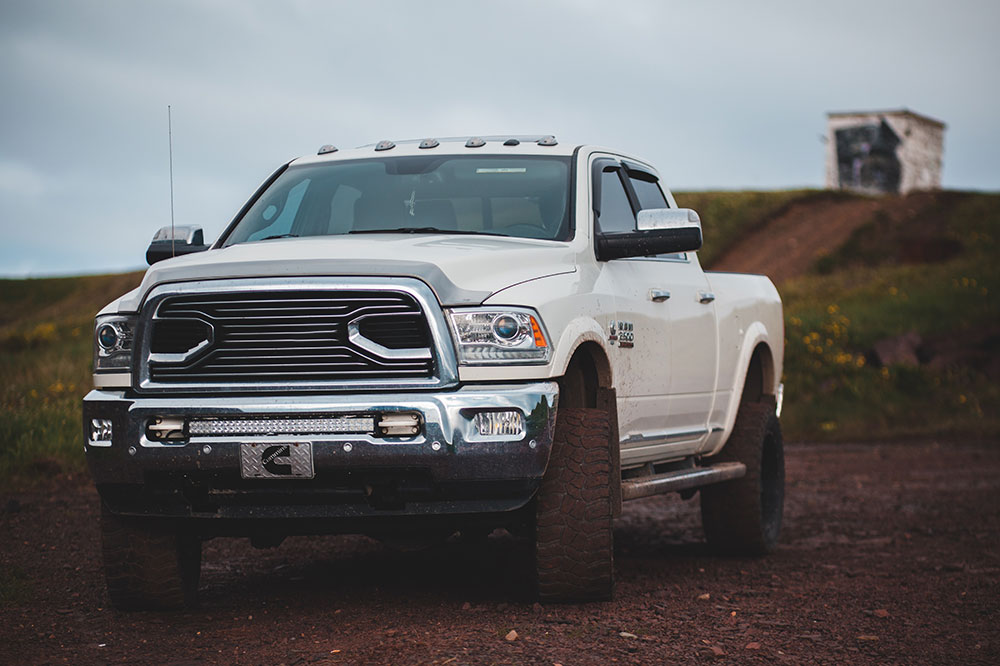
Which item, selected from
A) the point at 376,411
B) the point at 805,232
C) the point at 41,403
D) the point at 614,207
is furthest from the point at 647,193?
the point at 805,232

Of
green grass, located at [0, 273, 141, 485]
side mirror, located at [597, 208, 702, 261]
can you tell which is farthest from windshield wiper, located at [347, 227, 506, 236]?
green grass, located at [0, 273, 141, 485]

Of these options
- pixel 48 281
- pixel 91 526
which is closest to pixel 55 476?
pixel 91 526

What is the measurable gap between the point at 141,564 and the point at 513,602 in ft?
5.28

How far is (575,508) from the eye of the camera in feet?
17.5

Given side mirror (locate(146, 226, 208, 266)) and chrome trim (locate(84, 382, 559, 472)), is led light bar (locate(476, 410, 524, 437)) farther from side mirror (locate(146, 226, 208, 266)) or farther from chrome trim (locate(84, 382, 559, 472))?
side mirror (locate(146, 226, 208, 266))

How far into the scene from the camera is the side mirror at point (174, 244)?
6.33 m

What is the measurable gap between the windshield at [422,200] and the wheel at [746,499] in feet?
8.20

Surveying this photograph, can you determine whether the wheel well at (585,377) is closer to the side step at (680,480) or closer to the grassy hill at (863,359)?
the side step at (680,480)

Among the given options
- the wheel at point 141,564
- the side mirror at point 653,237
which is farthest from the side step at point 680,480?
the wheel at point 141,564

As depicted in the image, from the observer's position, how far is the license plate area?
489 cm

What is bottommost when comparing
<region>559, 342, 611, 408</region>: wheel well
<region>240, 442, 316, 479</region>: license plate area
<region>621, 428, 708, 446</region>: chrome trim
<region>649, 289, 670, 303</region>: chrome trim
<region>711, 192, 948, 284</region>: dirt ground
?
<region>621, 428, 708, 446</region>: chrome trim

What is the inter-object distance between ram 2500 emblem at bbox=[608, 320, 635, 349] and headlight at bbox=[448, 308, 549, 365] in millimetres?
863

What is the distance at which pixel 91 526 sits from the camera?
27.3 feet

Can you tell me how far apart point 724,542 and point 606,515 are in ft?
9.33
